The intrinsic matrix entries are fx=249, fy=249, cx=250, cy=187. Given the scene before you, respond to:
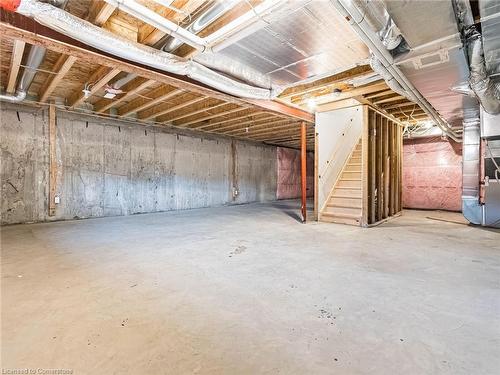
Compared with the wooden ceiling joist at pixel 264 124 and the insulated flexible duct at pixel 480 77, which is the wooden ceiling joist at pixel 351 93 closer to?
the insulated flexible duct at pixel 480 77

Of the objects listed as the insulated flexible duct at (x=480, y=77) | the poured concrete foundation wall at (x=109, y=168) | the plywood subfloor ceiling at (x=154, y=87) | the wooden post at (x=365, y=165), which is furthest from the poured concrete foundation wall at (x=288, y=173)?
the insulated flexible duct at (x=480, y=77)

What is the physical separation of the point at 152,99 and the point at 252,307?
4.21 meters

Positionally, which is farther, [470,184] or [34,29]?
[470,184]

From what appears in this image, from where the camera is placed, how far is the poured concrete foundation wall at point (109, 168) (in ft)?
15.4

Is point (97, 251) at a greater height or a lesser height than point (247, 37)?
lesser

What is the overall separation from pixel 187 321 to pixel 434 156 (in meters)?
7.84

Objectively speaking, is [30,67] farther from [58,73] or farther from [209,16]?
[209,16]

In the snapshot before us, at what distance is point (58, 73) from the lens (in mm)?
3258

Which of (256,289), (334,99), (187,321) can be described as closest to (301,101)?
(334,99)

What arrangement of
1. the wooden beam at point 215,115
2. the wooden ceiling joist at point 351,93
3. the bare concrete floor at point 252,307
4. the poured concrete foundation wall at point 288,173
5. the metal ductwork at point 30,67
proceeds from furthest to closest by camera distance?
the poured concrete foundation wall at point 288,173, the wooden beam at point 215,115, the wooden ceiling joist at point 351,93, the metal ductwork at point 30,67, the bare concrete floor at point 252,307

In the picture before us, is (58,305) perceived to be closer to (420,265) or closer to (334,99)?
(420,265)

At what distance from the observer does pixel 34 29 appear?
202 centimetres

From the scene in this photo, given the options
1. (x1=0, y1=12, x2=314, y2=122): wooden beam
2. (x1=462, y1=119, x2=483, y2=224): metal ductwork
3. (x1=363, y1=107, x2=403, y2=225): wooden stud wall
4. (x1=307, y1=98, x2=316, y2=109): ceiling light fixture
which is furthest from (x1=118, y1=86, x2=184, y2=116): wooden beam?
(x1=462, y1=119, x2=483, y2=224): metal ductwork

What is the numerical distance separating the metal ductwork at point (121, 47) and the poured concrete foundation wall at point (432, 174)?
613 centimetres
